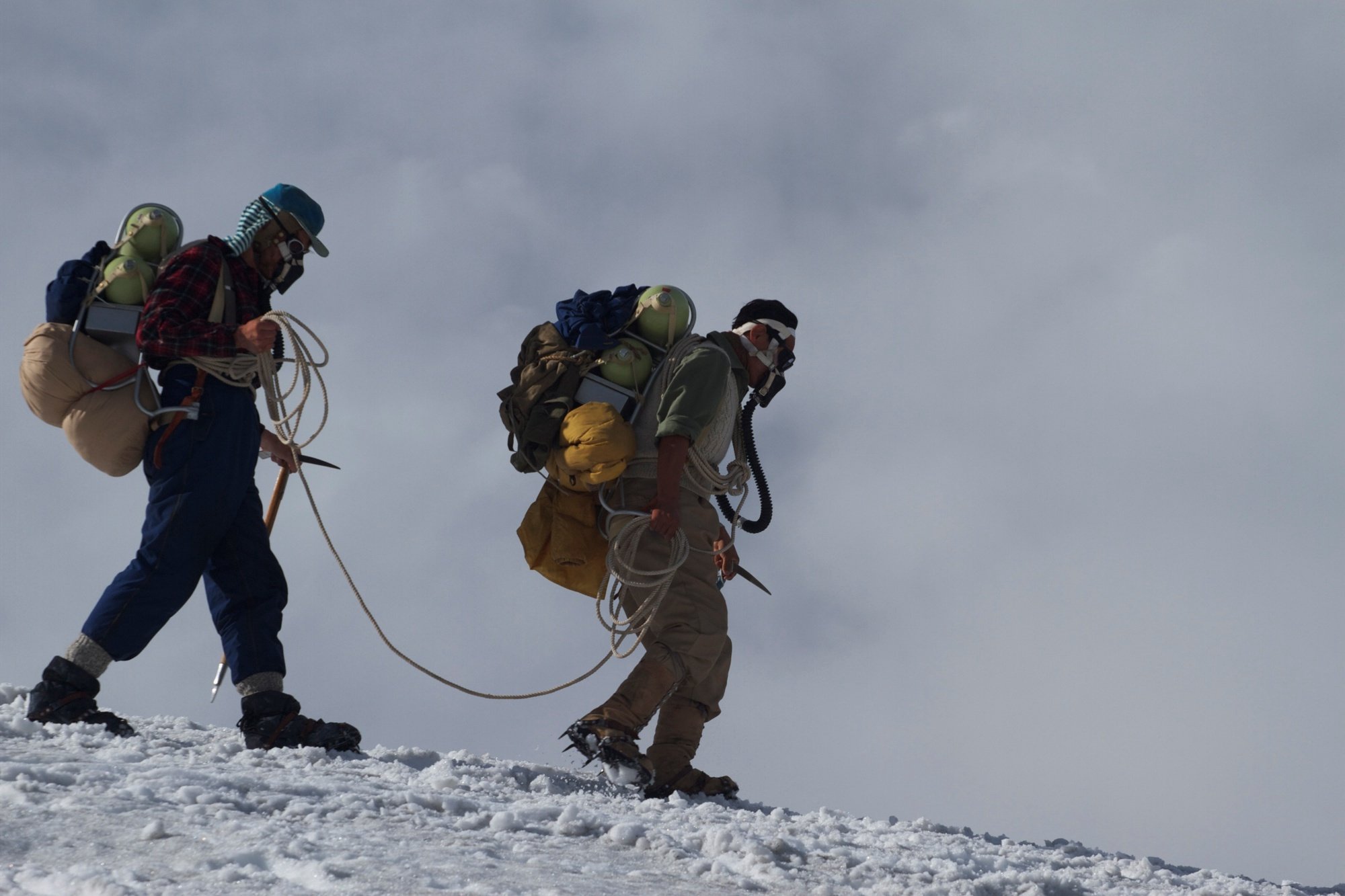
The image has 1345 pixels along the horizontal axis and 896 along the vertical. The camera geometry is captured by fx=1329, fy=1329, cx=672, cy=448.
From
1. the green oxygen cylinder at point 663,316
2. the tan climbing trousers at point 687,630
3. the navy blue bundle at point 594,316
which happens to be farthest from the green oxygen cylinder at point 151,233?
the tan climbing trousers at point 687,630

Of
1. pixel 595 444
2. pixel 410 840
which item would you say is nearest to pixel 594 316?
pixel 595 444

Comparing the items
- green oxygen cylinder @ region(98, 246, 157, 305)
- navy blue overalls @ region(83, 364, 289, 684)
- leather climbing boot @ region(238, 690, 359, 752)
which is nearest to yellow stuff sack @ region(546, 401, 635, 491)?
navy blue overalls @ region(83, 364, 289, 684)

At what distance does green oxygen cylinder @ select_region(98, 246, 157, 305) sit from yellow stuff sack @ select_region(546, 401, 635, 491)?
74.8 inches

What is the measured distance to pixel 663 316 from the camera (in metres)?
6.26

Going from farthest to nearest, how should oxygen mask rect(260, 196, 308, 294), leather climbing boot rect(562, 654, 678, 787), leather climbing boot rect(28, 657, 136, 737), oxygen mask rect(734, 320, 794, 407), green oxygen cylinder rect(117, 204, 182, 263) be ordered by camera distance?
oxygen mask rect(734, 320, 794, 407), oxygen mask rect(260, 196, 308, 294), green oxygen cylinder rect(117, 204, 182, 263), leather climbing boot rect(562, 654, 678, 787), leather climbing boot rect(28, 657, 136, 737)

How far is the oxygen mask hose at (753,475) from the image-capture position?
665 cm

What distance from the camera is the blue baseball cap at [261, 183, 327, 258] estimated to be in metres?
5.91

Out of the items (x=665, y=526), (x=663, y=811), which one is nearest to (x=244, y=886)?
(x=663, y=811)

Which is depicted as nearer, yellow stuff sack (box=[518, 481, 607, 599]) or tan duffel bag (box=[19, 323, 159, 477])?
tan duffel bag (box=[19, 323, 159, 477])

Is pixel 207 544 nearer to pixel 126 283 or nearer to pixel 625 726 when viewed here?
pixel 126 283

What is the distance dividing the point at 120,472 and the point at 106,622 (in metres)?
0.69

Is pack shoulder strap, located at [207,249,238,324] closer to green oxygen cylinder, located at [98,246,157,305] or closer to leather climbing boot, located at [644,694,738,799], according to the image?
green oxygen cylinder, located at [98,246,157,305]

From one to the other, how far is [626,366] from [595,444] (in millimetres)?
520

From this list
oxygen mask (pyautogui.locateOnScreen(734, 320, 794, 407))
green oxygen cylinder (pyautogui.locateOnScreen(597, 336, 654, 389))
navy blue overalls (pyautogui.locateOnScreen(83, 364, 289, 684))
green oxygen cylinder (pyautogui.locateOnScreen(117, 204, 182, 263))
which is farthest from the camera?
oxygen mask (pyautogui.locateOnScreen(734, 320, 794, 407))
